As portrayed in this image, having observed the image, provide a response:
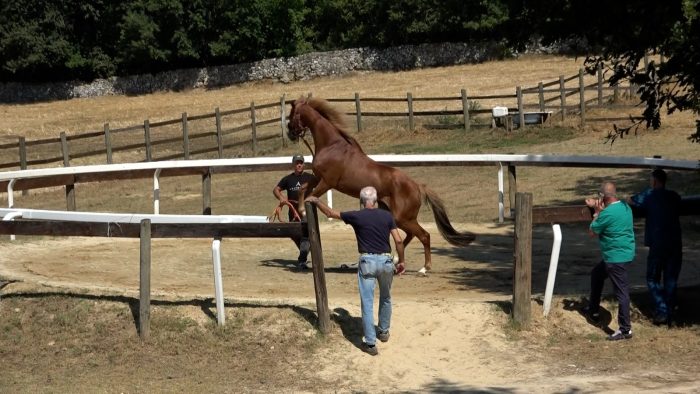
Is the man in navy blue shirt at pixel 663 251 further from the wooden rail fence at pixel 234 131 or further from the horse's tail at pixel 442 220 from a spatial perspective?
the wooden rail fence at pixel 234 131

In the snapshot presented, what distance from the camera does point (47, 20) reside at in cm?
6444

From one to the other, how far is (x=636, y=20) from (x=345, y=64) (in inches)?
1906

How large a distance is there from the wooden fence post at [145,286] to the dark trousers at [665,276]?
5237mm

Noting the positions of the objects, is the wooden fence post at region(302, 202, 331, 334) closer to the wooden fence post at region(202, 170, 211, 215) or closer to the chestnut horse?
the chestnut horse

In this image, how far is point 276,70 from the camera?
204ft

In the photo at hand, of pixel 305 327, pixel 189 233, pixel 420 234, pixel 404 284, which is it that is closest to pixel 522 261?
pixel 305 327

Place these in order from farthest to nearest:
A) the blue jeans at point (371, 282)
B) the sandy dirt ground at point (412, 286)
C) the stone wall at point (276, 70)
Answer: the stone wall at point (276, 70)
the blue jeans at point (371, 282)
the sandy dirt ground at point (412, 286)

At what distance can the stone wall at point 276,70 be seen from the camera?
5950cm

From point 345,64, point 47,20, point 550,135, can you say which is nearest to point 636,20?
point 550,135

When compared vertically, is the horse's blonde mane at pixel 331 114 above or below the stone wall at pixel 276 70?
above

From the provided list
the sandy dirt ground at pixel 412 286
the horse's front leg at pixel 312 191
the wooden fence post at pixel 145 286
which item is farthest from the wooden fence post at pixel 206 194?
the wooden fence post at pixel 145 286

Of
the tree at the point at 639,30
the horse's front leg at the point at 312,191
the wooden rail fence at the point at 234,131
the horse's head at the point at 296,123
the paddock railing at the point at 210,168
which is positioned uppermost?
the tree at the point at 639,30

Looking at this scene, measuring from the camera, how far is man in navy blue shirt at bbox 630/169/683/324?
11148 mm

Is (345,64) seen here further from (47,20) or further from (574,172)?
(574,172)
